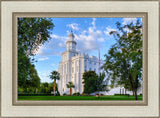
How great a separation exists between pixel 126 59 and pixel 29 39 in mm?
2725

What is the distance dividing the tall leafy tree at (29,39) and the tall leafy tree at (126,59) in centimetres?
193

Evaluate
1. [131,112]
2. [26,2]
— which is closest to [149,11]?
[131,112]

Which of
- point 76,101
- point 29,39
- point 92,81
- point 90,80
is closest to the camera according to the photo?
point 76,101

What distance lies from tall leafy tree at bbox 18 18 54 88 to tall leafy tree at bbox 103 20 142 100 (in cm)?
193

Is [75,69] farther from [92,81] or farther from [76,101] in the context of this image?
[76,101]

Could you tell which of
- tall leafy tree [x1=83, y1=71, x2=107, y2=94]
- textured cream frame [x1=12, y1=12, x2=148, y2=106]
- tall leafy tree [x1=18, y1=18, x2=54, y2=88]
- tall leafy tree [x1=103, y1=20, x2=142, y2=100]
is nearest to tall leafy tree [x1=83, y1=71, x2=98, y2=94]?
tall leafy tree [x1=83, y1=71, x2=107, y2=94]

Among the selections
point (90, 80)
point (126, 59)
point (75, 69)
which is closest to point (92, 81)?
point (90, 80)

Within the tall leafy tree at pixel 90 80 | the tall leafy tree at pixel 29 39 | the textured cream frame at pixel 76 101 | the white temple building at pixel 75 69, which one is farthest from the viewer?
the white temple building at pixel 75 69

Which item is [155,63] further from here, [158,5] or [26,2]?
[26,2]

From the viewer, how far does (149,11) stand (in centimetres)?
297

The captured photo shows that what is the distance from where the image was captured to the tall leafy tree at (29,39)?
3.39 m

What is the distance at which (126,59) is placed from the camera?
3.91 metres

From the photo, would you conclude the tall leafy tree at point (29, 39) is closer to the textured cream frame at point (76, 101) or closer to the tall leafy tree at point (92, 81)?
the textured cream frame at point (76, 101)

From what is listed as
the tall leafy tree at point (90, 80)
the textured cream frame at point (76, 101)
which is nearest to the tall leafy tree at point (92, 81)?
the tall leafy tree at point (90, 80)
